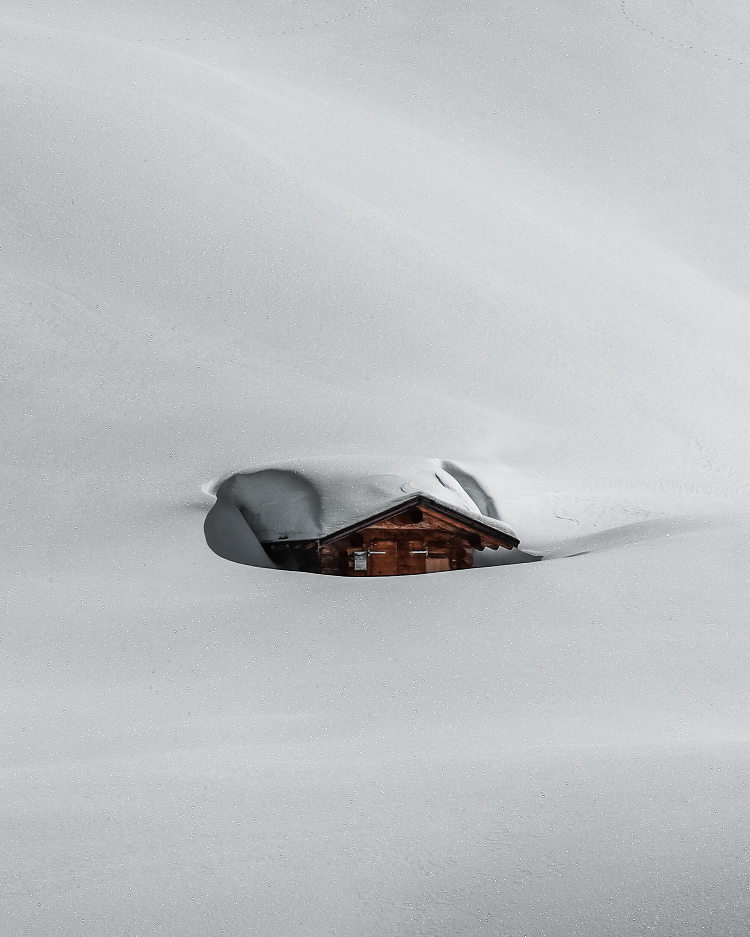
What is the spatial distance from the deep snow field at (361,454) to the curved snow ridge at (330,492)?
55 centimetres

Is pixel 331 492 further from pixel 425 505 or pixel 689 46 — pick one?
pixel 689 46

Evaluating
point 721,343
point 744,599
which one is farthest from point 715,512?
point 721,343

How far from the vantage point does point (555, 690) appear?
10281 mm

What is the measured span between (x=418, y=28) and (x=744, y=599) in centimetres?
2864

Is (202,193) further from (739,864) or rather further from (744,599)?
(739,864)

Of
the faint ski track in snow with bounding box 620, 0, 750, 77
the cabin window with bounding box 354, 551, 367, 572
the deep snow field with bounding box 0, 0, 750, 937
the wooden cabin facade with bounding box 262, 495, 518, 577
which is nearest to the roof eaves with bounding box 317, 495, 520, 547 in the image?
the wooden cabin facade with bounding box 262, 495, 518, 577

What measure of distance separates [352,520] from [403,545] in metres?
0.62

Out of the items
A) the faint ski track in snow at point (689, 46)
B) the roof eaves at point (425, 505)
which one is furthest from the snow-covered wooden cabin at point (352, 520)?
the faint ski track in snow at point (689, 46)

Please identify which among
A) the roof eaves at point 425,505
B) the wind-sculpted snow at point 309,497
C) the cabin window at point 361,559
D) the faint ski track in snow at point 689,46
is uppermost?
the faint ski track in snow at point 689,46

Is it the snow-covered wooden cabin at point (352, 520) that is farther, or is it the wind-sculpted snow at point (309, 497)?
the wind-sculpted snow at point (309, 497)

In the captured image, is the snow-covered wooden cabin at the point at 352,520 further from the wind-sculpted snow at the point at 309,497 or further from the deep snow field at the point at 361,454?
the deep snow field at the point at 361,454

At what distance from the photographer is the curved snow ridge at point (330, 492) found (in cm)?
1214

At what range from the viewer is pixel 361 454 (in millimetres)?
15055

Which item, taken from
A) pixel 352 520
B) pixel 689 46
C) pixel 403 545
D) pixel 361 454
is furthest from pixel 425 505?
pixel 689 46
